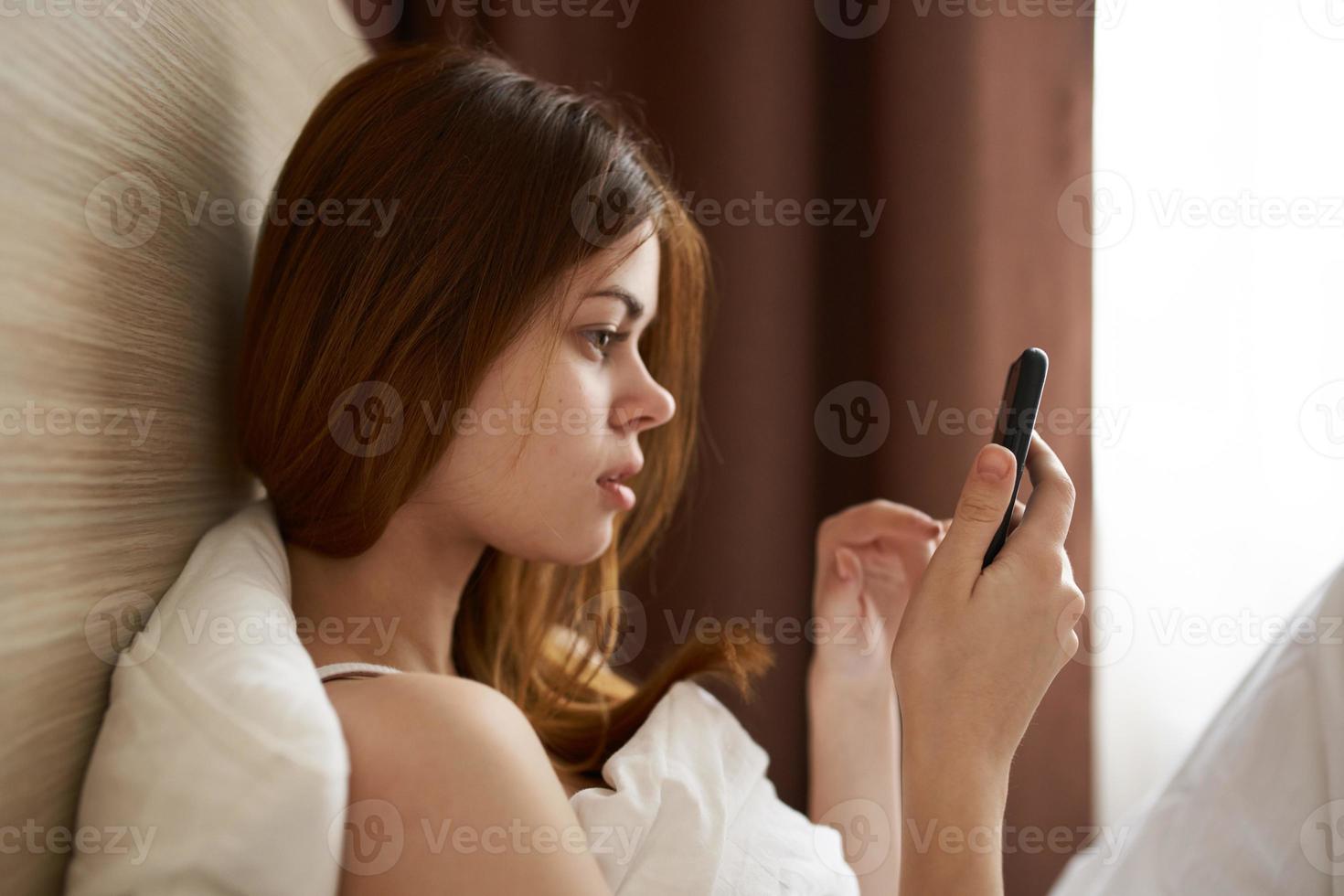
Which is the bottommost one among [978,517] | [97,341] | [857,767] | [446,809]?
[857,767]

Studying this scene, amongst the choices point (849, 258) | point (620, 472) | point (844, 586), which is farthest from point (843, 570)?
point (849, 258)

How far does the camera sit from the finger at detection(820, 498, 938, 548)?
0.92 m

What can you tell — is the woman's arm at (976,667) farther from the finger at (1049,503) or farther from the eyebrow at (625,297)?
the eyebrow at (625,297)

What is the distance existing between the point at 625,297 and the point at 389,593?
299mm

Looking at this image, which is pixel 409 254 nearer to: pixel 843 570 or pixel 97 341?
pixel 97 341

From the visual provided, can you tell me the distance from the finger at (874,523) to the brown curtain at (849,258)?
0.96 feet

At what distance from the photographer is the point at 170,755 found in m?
0.48

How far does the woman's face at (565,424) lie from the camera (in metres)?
0.71

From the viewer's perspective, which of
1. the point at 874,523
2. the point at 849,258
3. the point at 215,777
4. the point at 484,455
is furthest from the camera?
the point at 849,258

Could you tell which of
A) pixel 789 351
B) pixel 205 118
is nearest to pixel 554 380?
pixel 205 118

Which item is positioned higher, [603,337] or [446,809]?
[603,337]

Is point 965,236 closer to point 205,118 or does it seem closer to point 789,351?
point 789,351

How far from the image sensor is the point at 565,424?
2.40 ft

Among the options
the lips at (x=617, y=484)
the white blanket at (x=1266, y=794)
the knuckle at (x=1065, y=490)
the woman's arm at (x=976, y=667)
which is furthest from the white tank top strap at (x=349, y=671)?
the white blanket at (x=1266, y=794)
